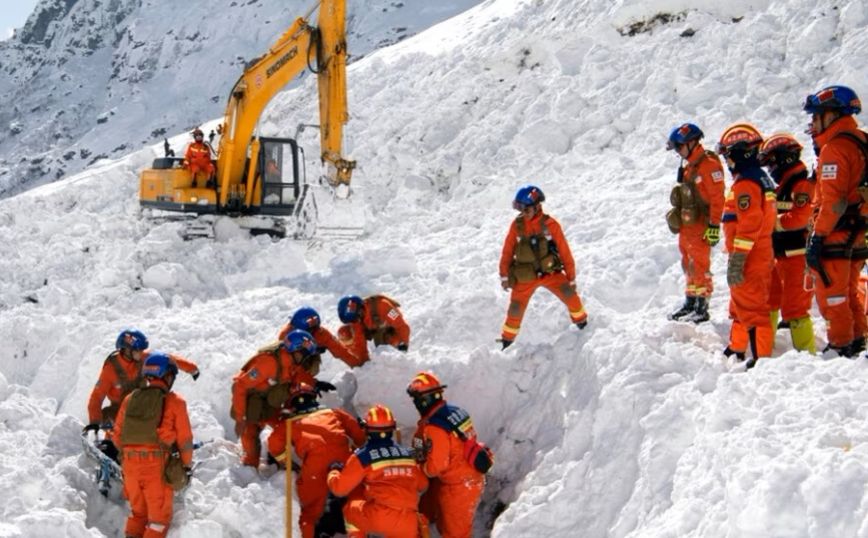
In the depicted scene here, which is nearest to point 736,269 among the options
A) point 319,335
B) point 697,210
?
point 697,210

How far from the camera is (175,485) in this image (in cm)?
559

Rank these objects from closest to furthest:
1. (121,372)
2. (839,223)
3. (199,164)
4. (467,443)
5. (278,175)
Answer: (839,223)
(467,443)
(121,372)
(278,175)
(199,164)

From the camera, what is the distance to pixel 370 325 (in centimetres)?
764

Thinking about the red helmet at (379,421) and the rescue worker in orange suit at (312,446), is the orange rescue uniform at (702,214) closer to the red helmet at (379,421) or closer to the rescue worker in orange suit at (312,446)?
the red helmet at (379,421)

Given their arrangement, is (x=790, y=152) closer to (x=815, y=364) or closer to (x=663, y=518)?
(x=815, y=364)

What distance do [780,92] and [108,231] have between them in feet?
40.0

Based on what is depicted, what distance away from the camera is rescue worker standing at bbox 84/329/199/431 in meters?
6.55

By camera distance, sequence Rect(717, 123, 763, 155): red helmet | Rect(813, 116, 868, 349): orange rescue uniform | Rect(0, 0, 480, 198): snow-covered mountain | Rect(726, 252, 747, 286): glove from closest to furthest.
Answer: Rect(813, 116, 868, 349): orange rescue uniform → Rect(726, 252, 747, 286): glove → Rect(717, 123, 763, 155): red helmet → Rect(0, 0, 480, 198): snow-covered mountain

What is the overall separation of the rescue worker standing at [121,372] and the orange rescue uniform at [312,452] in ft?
3.31

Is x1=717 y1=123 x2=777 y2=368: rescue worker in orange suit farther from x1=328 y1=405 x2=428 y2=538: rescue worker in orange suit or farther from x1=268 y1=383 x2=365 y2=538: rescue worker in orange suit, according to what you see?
x1=268 y1=383 x2=365 y2=538: rescue worker in orange suit

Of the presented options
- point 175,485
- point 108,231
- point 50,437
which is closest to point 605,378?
point 175,485

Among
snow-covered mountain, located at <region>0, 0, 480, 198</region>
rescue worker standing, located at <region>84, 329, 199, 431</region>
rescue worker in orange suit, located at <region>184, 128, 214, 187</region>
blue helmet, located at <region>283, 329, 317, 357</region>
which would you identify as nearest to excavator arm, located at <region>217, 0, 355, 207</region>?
rescue worker in orange suit, located at <region>184, 128, 214, 187</region>

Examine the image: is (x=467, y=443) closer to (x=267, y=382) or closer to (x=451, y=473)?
(x=451, y=473)

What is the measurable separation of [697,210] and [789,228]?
916 mm
